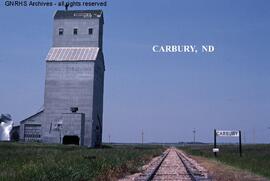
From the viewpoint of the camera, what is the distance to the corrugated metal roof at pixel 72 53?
87.8m

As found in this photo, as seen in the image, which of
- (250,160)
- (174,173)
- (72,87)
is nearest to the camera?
(174,173)

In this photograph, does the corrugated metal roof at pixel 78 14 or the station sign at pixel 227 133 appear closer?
the station sign at pixel 227 133

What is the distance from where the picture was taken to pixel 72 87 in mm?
86125

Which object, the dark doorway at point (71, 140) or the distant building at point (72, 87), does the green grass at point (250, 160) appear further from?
the dark doorway at point (71, 140)

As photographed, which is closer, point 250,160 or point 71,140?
point 250,160

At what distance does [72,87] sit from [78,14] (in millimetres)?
16457

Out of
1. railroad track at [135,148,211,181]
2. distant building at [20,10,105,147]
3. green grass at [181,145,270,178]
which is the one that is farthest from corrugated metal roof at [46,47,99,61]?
railroad track at [135,148,211,181]

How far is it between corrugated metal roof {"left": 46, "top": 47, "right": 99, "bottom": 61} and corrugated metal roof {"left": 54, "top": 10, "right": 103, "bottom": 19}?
654 centimetres

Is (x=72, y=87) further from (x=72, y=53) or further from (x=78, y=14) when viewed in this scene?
(x=78, y=14)

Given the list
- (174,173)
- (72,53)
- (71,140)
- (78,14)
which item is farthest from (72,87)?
(174,173)

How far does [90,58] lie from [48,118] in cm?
1351

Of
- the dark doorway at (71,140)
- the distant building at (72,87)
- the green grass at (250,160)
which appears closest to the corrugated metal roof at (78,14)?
the distant building at (72,87)

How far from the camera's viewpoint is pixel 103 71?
98062 mm

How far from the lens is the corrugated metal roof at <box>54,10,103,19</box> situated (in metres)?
92.8
